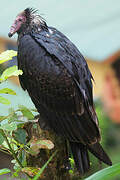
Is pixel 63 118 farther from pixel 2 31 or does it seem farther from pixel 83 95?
pixel 2 31

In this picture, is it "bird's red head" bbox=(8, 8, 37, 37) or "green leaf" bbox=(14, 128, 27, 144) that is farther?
"bird's red head" bbox=(8, 8, 37, 37)

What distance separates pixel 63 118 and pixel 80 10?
8.94 feet

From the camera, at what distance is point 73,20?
4.06m

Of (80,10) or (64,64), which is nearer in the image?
(64,64)

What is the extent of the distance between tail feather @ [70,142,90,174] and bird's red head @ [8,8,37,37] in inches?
24.8

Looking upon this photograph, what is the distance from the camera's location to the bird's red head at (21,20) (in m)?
1.71

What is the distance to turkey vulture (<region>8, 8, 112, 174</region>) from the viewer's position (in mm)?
1524

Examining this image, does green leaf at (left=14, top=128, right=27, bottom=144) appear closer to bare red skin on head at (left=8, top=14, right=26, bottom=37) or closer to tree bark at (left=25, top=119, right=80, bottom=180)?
tree bark at (left=25, top=119, right=80, bottom=180)

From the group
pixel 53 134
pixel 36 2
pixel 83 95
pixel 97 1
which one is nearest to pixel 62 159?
pixel 53 134

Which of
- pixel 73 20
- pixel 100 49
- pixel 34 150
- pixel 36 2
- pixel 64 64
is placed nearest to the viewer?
pixel 34 150

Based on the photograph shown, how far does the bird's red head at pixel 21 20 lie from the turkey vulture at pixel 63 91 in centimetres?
14

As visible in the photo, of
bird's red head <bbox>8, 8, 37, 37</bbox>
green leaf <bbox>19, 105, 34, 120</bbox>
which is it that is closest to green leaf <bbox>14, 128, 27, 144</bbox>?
green leaf <bbox>19, 105, 34, 120</bbox>

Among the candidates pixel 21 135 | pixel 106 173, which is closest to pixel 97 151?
pixel 21 135

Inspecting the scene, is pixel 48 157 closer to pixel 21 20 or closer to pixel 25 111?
pixel 25 111
